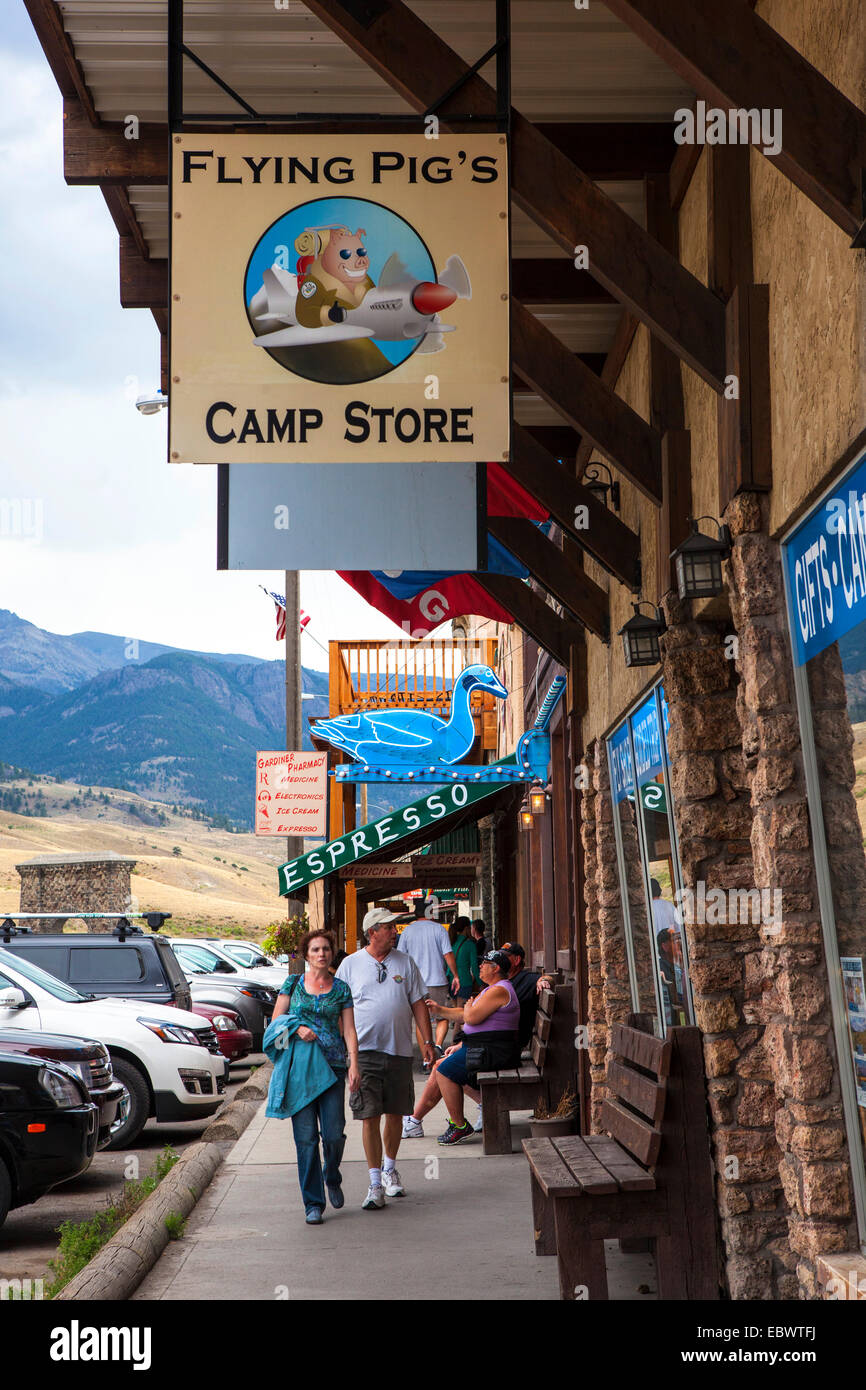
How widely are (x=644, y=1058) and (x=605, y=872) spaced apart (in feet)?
12.2

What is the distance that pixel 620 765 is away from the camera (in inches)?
370

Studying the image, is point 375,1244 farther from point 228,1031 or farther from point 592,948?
point 228,1031

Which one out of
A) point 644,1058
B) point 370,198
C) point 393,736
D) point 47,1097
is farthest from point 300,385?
point 393,736

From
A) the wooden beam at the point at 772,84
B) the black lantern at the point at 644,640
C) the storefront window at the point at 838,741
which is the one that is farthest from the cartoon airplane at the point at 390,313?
the black lantern at the point at 644,640

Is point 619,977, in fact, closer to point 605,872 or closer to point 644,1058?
point 605,872

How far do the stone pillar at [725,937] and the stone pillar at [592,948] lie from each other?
12.1 ft

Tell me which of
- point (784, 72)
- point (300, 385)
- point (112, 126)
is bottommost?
point (300, 385)

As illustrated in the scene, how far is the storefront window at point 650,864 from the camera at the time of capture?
24.6ft

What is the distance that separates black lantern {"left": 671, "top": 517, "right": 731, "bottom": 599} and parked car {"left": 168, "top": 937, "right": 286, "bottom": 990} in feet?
63.4

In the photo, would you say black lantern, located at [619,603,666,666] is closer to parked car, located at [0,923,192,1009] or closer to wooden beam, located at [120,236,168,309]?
wooden beam, located at [120,236,168,309]

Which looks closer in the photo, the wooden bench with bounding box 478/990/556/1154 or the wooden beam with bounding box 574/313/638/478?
the wooden beam with bounding box 574/313/638/478

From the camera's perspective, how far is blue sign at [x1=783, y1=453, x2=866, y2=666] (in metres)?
4.08

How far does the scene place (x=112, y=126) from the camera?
7.18m

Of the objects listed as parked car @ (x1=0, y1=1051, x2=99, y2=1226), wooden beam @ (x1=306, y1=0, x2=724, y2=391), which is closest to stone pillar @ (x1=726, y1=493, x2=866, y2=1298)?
wooden beam @ (x1=306, y1=0, x2=724, y2=391)
